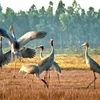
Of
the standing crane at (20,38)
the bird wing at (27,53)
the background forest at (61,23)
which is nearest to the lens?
the standing crane at (20,38)

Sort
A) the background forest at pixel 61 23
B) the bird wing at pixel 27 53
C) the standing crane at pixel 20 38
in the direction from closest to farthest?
the standing crane at pixel 20 38 < the bird wing at pixel 27 53 < the background forest at pixel 61 23

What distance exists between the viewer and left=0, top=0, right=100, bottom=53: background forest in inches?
2936

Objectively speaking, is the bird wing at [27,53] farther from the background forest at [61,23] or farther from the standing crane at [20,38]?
the background forest at [61,23]

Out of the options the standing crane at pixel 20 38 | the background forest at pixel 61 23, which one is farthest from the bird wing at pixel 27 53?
the background forest at pixel 61 23

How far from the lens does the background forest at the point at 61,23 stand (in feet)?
245

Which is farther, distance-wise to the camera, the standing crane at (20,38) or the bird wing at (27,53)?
the bird wing at (27,53)

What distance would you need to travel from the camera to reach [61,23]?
78.9m

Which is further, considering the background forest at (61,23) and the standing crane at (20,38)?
the background forest at (61,23)

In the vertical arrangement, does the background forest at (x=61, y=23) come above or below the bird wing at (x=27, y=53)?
above

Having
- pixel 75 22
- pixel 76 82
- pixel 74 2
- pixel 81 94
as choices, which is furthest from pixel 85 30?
pixel 81 94

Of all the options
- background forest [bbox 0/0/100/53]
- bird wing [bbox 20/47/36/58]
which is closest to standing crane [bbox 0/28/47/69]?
bird wing [bbox 20/47/36/58]

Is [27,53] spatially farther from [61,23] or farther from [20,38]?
[61,23]

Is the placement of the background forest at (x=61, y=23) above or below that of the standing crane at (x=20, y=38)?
above

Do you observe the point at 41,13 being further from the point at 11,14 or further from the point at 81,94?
the point at 81,94
